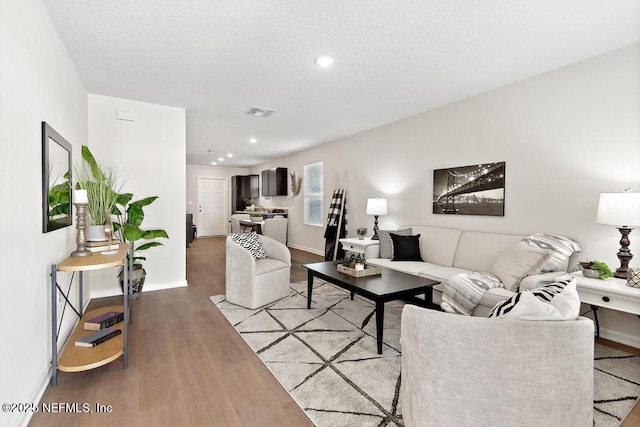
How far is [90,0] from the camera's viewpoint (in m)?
2.00

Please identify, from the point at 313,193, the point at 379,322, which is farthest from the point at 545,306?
the point at 313,193

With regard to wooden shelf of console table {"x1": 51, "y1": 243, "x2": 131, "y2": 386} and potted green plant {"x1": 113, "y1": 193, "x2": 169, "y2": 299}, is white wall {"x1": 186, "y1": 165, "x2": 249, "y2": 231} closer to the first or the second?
potted green plant {"x1": 113, "y1": 193, "x2": 169, "y2": 299}

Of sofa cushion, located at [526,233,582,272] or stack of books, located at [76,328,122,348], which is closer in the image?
stack of books, located at [76,328,122,348]

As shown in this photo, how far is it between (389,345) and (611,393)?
1.42m

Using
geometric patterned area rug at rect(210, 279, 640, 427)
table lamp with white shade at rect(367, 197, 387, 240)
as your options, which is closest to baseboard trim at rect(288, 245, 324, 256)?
table lamp with white shade at rect(367, 197, 387, 240)

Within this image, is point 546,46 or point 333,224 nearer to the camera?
point 546,46

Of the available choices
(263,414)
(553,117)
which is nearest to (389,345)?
(263,414)

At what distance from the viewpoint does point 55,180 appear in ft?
7.23

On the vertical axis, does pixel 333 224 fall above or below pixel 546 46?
below

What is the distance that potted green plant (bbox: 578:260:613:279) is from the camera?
2.45m

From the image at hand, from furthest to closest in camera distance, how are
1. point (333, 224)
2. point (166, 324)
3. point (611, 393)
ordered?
point (333, 224)
point (166, 324)
point (611, 393)

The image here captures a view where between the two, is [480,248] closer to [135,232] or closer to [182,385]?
[182,385]

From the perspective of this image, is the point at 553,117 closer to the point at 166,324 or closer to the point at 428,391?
the point at 428,391

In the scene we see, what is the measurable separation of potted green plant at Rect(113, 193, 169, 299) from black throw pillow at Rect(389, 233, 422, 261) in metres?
2.72
